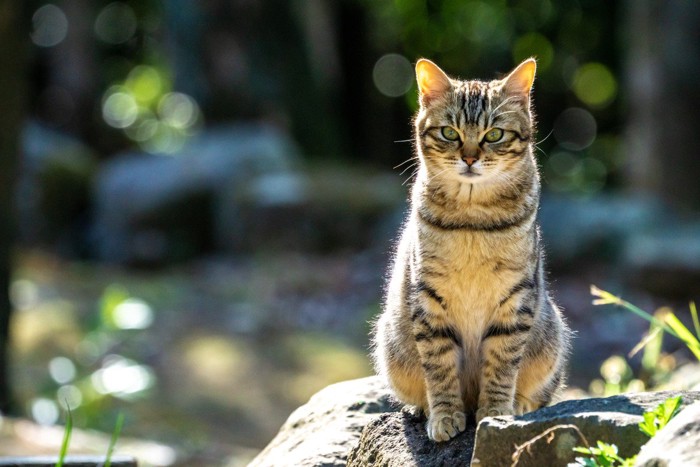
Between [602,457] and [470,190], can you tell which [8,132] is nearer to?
[470,190]

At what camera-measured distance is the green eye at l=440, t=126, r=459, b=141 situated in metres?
4.00

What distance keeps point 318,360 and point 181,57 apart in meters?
7.20

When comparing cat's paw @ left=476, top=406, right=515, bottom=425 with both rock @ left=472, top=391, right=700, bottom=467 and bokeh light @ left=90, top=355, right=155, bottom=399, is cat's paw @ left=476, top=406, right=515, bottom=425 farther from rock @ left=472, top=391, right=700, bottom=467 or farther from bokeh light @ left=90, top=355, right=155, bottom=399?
bokeh light @ left=90, top=355, right=155, bottom=399

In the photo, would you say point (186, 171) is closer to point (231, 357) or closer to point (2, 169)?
point (231, 357)

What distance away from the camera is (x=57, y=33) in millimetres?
20844

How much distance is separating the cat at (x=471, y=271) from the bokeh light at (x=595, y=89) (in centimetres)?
1706

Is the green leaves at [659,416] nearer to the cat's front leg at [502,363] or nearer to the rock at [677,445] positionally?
the rock at [677,445]

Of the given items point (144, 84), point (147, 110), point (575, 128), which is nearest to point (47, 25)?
point (144, 84)

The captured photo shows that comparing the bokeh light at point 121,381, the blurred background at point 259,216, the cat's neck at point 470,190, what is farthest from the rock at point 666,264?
the cat's neck at point 470,190

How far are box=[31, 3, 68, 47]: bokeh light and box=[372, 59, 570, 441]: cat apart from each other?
18.0 metres

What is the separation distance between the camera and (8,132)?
25.0 ft

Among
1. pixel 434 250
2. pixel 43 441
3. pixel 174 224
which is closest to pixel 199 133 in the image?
pixel 174 224

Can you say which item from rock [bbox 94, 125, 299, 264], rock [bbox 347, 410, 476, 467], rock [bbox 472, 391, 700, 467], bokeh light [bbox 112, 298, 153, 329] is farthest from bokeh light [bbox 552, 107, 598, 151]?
rock [bbox 472, 391, 700, 467]

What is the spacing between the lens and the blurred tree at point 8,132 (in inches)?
299
